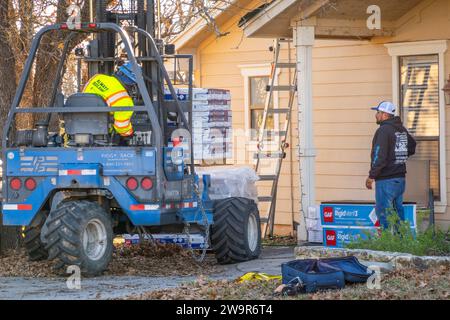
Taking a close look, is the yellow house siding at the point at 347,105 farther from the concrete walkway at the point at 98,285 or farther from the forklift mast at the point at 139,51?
the concrete walkway at the point at 98,285

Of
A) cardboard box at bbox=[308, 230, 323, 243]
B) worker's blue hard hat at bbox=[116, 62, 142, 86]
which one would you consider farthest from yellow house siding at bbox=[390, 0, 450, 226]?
worker's blue hard hat at bbox=[116, 62, 142, 86]

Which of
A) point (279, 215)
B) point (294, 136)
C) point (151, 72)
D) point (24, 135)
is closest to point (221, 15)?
point (294, 136)

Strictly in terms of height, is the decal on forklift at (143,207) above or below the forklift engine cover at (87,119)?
below

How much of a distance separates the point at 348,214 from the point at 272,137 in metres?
4.17

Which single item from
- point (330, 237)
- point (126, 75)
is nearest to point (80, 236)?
point (126, 75)

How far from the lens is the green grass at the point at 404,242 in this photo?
1070cm

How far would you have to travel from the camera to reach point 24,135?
12188 millimetres

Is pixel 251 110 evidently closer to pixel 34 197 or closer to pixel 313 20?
pixel 313 20

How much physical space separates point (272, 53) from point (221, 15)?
1.17 meters

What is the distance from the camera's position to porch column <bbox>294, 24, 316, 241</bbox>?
14758 mm

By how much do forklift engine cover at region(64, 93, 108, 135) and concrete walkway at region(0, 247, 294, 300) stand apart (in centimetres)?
176

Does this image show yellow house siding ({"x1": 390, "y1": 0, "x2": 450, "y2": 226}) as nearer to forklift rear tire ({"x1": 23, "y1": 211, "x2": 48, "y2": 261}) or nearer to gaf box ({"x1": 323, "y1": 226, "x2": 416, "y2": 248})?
gaf box ({"x1": 323, "y1": 226, "x2": 416, "y2": 248})

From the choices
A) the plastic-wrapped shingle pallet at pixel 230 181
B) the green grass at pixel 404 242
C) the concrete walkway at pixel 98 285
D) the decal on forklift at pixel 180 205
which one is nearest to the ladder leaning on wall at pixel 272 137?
the plastic-wrapped shingle pallet at pixel 230 181

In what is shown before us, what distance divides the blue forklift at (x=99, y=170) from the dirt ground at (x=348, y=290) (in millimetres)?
1893
